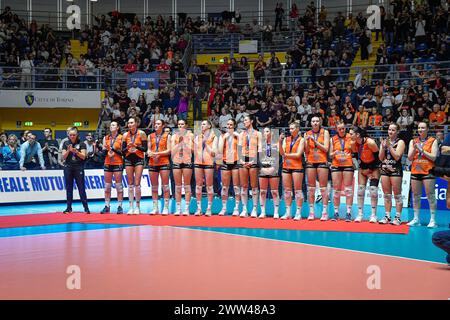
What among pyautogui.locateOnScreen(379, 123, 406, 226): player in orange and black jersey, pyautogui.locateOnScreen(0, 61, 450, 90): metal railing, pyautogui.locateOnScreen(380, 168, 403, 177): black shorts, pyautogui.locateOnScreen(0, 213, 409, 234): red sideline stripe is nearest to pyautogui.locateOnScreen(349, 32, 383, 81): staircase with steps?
pyautogui.locateOnScreen(0, 61, 450, 90): metal railing

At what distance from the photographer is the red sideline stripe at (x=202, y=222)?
1185 cm

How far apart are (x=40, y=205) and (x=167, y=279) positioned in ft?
36.3

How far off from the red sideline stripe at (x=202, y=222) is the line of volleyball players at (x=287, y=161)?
46 centimetres

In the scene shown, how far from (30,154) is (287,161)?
8.30 meters

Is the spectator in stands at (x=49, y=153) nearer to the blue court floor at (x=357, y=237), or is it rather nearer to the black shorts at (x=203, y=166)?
the blue court floor at (x=357, y=237)

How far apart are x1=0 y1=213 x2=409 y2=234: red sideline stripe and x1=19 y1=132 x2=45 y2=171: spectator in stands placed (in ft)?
11.8

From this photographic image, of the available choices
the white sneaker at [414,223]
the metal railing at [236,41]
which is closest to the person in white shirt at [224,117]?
the metal railing at [236,41]

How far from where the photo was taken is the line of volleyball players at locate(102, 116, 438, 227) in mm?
12477

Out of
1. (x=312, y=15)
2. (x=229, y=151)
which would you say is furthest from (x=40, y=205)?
(x=312, y=15)

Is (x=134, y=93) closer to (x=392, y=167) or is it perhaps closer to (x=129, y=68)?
(x=129, y=68)

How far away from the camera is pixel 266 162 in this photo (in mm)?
13258

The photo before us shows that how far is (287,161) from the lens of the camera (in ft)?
42.7

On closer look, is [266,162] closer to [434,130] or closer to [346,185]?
[346,185]

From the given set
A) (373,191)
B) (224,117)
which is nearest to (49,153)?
(224,117)
